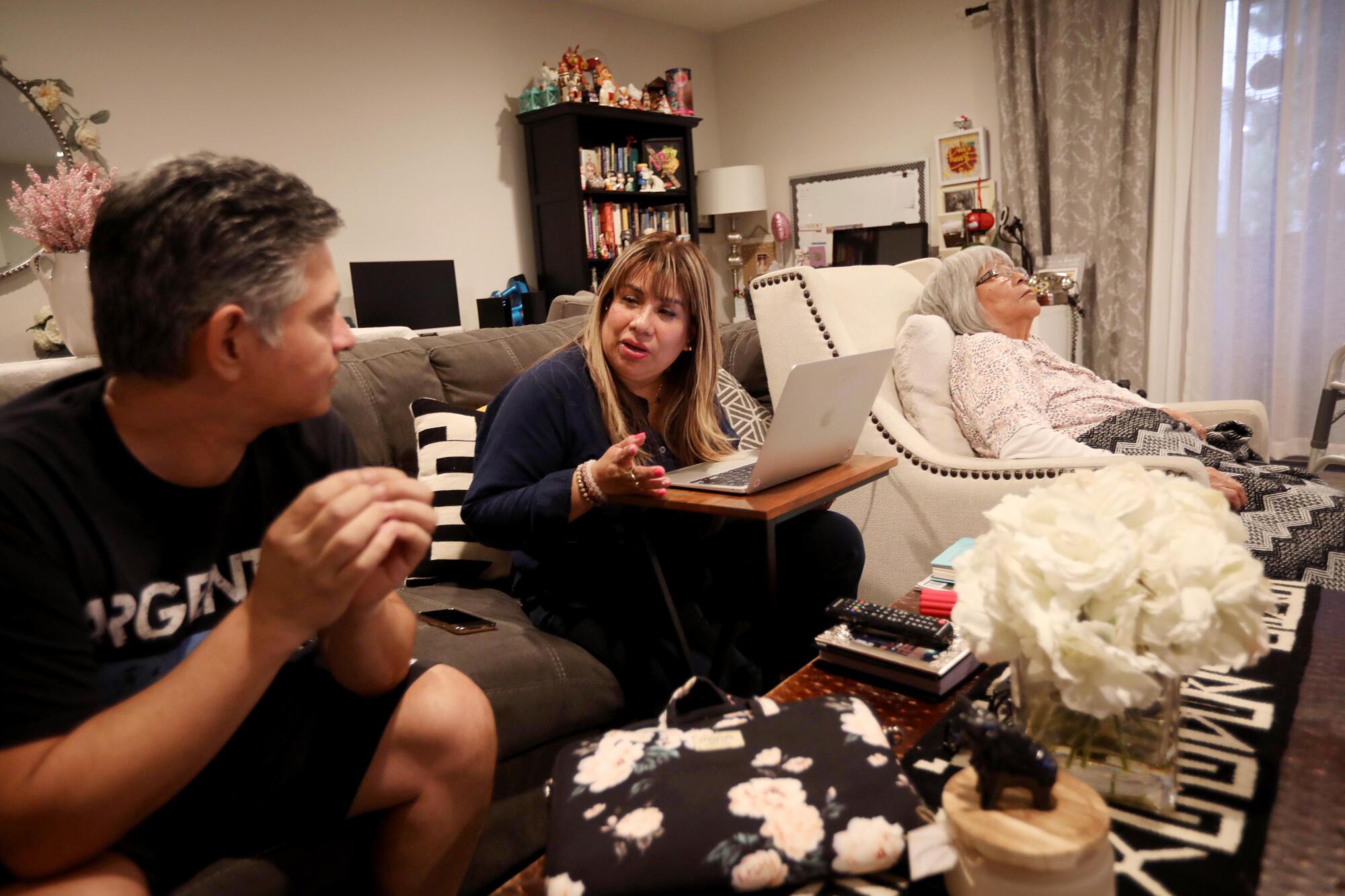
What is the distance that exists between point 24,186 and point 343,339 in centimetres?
316

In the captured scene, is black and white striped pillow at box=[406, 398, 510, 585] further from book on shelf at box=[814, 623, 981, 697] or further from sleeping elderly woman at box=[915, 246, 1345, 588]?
sleeping elderly woman at box=[915, 246, 1345, 588]

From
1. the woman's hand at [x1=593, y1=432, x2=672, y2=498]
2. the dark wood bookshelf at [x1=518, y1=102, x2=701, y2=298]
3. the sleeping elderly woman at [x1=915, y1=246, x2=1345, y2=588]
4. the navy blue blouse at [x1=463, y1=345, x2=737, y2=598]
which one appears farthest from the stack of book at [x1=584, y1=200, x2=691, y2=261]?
the woman's hand at [x1=593, y1=432, x2=672, y2=498]

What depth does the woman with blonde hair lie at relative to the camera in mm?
1404

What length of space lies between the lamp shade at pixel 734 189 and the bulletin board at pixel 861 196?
0.31 meters

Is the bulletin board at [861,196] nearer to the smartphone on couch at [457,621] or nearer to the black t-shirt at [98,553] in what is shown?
the smartphone on couch at [457,621]

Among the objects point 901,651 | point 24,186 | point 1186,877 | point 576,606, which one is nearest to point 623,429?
point 576,606

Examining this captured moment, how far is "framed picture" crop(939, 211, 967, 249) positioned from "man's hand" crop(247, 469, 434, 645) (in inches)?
164

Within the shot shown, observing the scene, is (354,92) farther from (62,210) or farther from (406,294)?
(62,210)

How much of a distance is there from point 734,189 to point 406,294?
225 centimetres

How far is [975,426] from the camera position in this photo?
216 cm

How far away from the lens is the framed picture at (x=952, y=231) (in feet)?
15.0

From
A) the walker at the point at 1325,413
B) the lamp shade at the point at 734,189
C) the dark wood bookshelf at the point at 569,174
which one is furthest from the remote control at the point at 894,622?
the lamp shade at the point at 734,189

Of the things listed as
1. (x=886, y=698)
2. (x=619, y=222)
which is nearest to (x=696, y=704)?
(x=886, y=698)

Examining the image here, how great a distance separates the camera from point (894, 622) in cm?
117
